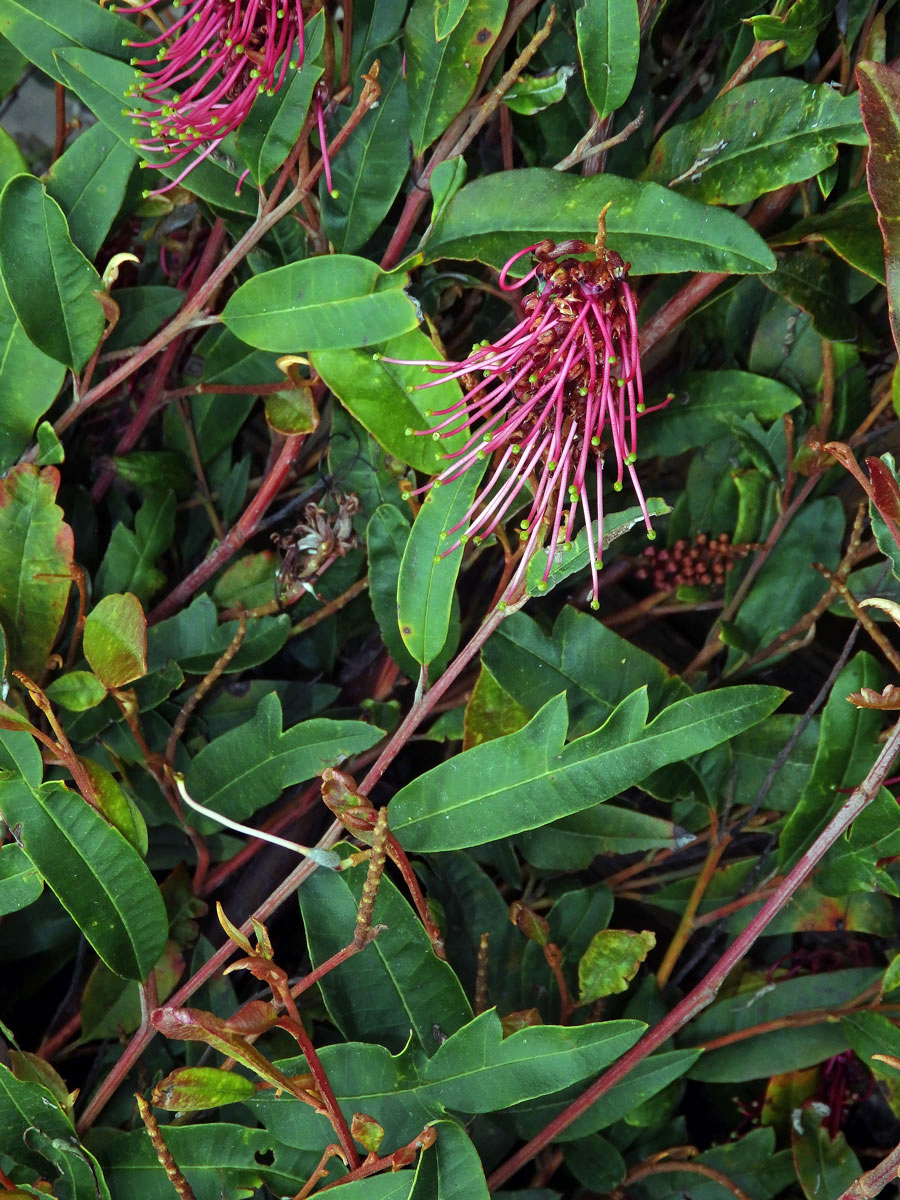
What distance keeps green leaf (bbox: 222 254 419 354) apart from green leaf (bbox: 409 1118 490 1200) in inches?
13.5

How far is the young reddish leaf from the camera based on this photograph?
419 millimetres

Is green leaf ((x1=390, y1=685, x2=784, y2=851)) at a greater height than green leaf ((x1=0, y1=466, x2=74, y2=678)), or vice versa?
green leaf ((x1=0, y1=466, x2=74, y2=678))

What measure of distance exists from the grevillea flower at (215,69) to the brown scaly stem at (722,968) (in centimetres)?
36

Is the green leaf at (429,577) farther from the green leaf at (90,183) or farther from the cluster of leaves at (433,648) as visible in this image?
the green leaf at (90,183)

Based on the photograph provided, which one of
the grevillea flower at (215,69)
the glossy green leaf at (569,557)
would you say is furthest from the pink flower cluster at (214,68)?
the glossy green leaf at (569,557)

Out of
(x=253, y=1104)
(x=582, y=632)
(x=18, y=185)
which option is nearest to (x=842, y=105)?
(x=582, y=632)

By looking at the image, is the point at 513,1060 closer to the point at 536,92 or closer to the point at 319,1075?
the point at 319,1075

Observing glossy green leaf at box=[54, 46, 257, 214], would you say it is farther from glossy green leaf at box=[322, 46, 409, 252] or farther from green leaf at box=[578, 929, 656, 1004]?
green leaf at box=[578, 929, 656, 1004]

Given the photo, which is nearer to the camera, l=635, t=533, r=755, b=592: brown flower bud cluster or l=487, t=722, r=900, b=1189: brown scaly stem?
l=487, t=722, r=900, b=1189: brown scaly stem

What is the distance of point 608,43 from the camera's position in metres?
0.46

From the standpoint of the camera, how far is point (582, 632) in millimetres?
531

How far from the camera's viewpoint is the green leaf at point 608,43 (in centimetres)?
46

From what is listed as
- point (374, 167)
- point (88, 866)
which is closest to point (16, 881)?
point (88, 866)

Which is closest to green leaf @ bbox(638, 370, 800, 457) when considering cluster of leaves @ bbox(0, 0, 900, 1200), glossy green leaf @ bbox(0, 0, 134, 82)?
cluster of leaves @ bbox(0, 0, 900, 1200)
